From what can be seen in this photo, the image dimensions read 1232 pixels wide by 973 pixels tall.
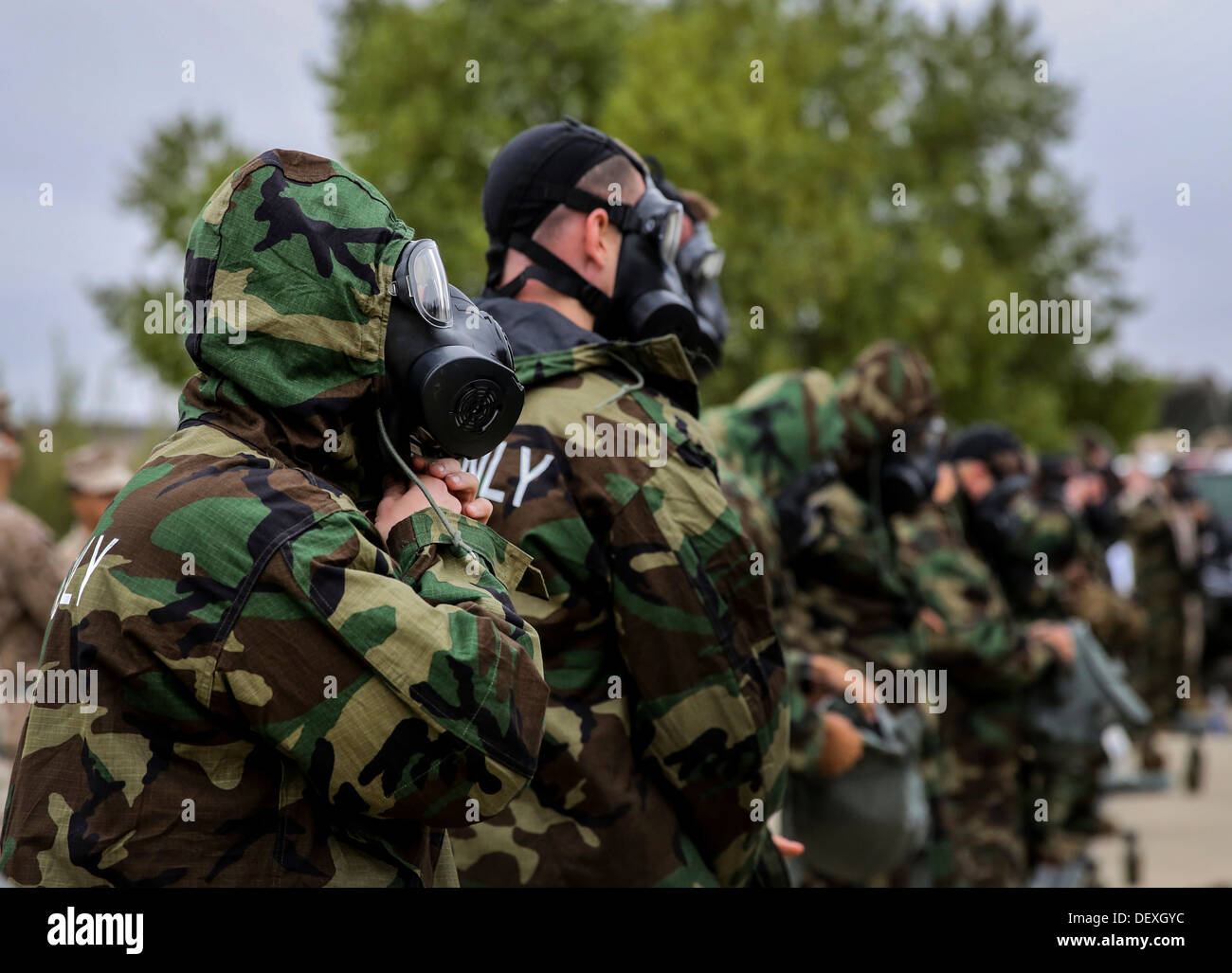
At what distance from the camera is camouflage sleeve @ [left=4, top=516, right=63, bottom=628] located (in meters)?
6.20

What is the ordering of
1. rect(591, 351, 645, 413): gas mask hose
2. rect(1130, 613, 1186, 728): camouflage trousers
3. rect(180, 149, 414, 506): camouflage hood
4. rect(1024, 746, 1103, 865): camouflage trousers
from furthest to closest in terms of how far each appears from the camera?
rect(1130, 613, 1186, 728): camouflage trousers, rect(1024, 746, 1103, 865): camouflage trousers, rect(591, 351, 645, 413): gas mask hose, rect(180, 149, 414, 506): camouflage hood

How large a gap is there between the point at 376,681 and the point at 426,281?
1.98 feet

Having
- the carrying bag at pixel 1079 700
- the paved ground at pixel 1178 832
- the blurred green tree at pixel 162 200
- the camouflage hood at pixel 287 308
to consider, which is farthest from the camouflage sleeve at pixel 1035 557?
the blurred green tree at pixel 162 200

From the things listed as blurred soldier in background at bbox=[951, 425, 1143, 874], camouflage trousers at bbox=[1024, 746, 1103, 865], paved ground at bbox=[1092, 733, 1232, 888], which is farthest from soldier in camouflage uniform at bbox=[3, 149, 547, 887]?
paved ground at bbox=[1092, 733, 1232, 888]

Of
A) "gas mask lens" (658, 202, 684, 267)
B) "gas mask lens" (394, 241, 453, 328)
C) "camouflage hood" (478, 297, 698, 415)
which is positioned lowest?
"gas mask lens" (394, 241, 453, 328)

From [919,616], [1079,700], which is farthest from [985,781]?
[919,616]

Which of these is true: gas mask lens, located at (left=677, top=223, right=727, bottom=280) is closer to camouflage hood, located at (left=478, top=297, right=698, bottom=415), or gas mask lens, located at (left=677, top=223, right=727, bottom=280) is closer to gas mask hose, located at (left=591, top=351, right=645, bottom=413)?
camouflage hood, located at (left=478, top=297, right=698, bottom=415)

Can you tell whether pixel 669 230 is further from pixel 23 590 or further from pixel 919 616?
pixel 23 590

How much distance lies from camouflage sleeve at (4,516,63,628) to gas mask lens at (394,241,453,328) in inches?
170

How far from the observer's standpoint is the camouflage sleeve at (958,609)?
7.45 meters

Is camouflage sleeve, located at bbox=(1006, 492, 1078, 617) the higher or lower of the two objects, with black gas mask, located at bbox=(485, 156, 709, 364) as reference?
lower
